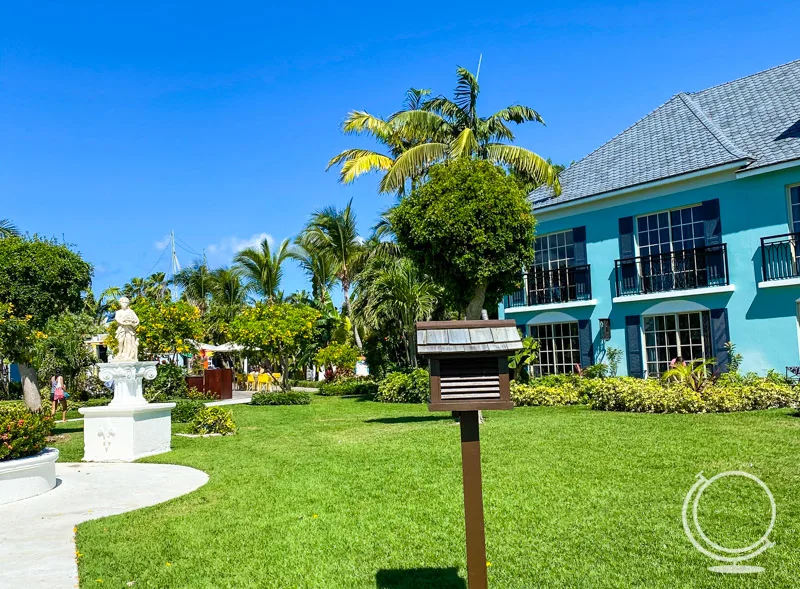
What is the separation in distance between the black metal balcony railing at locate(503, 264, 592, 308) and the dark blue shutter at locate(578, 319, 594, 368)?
2.58 feet

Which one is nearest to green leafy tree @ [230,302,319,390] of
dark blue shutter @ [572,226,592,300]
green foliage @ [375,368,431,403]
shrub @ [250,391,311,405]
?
shrub @ [250,391,311,405]

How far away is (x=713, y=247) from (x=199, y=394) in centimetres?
1887

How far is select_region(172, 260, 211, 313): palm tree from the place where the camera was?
144 feet

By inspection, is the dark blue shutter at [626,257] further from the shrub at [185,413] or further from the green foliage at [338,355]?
the green foliage at [338,355]

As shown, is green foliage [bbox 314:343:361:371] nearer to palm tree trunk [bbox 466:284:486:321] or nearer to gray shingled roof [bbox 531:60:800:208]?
gray shingled roof [bbox 531:60:800:208]

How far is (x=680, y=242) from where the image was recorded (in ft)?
60.9

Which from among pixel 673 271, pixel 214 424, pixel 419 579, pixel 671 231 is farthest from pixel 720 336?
pixel 419 579

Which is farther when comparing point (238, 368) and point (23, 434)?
point (238, 368)

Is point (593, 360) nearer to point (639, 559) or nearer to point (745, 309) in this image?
point (745, 309)

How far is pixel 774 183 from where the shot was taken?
54.4 feet

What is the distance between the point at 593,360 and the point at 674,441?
10492 mm

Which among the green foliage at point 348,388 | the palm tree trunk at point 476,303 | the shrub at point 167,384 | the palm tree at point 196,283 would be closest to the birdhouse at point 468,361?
the palm tree trunk at point 476,303

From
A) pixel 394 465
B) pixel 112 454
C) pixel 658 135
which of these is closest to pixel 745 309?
pixel 658 135

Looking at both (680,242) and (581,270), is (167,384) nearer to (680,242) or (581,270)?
(581,270)
